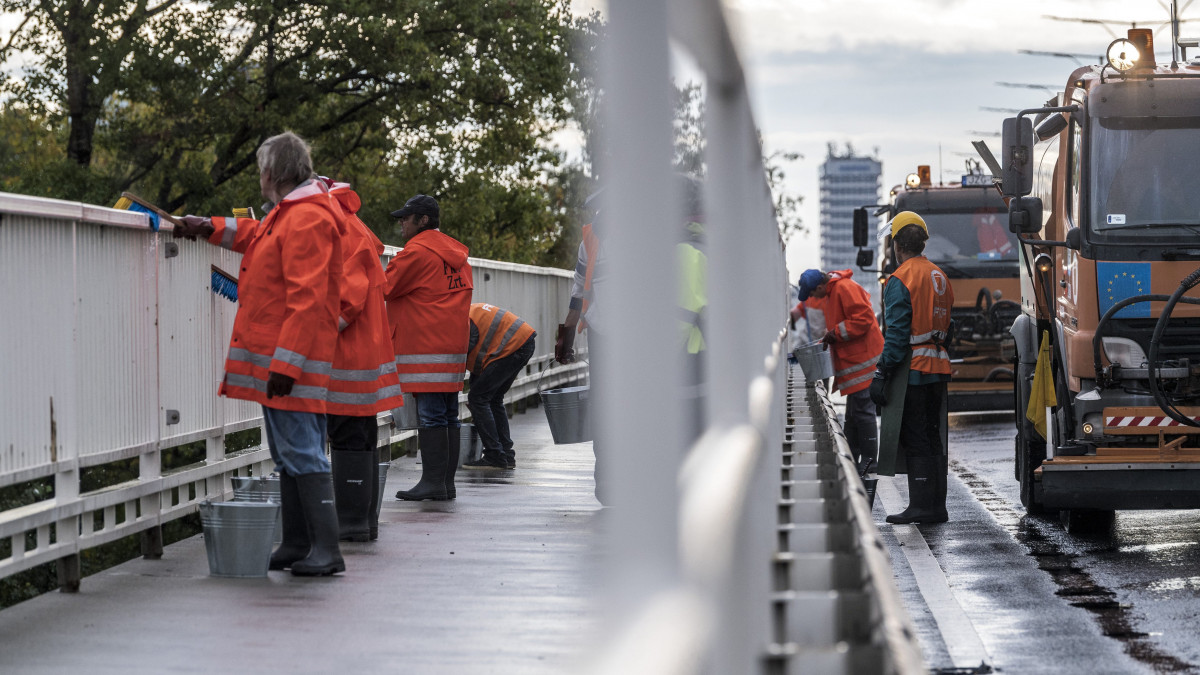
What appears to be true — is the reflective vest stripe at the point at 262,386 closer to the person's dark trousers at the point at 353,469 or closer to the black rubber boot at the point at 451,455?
→ the person's dark trousers at the point at 353,469

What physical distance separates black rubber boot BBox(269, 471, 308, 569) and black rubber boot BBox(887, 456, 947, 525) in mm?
4851

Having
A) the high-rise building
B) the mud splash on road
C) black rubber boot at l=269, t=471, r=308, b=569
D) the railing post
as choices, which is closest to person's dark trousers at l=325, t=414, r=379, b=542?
black rubber boot at l=269, t=471, r=308, b=569

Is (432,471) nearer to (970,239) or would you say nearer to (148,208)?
(148,208)

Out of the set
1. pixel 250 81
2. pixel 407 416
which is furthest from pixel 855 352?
pixel 250 81

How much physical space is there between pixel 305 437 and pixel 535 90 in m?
23.6

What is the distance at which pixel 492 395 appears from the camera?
12539 mm

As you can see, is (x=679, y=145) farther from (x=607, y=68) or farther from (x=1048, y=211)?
(x=1048, y=211)

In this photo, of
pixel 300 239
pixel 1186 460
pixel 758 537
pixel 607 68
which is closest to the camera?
pixel 607 68

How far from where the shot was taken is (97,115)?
2950 cm

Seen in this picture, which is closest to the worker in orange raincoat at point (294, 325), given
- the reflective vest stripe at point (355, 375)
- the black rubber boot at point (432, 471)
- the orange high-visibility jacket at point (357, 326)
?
the orange high-visibility jacket at point (357, 326)

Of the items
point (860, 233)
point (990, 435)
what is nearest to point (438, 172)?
point (860, 233)

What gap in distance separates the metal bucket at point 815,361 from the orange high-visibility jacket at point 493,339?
208 centimetres

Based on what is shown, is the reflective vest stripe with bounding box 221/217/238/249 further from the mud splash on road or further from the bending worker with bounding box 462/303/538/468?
the bending worker with bounding box 462/303/538/468

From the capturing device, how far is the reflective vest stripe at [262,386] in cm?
A: 643
